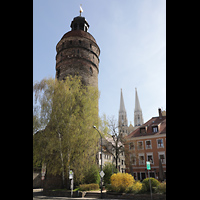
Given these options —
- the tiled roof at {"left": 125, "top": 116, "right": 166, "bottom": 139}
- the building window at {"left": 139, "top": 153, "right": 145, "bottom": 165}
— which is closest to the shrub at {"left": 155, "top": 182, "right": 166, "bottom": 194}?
the tiled roof at {"left": 125, "top": 116, "right": 166, "bottom": 139}

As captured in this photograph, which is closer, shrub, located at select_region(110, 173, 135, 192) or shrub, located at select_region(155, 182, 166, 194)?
shrub, located at select_region(155, 182, 166, 194)

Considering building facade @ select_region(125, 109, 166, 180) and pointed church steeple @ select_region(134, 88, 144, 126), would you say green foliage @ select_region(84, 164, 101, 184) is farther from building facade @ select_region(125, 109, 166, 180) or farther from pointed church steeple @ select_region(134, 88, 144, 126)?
pointed church steeple @ select_region(134, 88, 144, 126)

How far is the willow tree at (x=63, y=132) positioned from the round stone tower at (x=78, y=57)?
911cm

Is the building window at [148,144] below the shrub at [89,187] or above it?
above

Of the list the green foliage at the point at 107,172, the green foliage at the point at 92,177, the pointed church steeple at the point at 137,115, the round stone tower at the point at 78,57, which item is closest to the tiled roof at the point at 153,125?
the round stone tower at the point at 78,57

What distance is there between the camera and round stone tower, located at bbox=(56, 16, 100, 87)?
2945 centimetres

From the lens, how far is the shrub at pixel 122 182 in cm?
1623

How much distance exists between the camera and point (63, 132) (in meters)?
19.0

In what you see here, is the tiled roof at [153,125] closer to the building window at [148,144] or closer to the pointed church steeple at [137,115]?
the building window at [148,144]

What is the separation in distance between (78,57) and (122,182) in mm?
20187

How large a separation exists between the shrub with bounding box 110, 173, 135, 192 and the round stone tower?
622 inches
